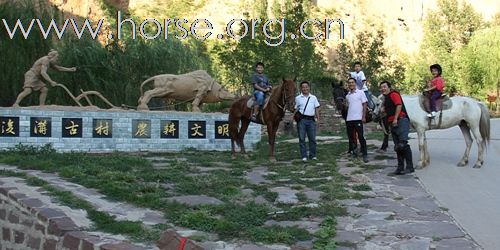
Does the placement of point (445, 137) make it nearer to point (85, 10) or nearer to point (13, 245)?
point (13, 245)

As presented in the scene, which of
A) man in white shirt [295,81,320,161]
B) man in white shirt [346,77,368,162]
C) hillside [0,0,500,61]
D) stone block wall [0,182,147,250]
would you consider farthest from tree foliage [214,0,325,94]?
hillside [0,0,500,61]

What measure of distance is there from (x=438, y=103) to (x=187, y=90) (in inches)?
273

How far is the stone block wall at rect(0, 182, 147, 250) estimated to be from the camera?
536 cm

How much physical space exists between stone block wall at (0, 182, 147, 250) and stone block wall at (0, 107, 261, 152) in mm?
5386

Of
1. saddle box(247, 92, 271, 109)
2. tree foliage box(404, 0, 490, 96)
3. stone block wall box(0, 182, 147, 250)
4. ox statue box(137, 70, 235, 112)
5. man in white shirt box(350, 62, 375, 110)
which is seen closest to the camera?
stone block wall box(0, 182, 147, 250)

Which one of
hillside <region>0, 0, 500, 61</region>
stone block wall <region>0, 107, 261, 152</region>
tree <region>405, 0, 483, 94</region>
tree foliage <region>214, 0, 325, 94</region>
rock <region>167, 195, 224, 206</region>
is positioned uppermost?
hillside <region>0, 0, 500, 61</region>

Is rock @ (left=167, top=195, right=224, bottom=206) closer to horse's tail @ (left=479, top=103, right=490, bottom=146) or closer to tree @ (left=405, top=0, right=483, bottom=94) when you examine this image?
horse's tail @ (left=479, top=103, right=490, bottom=146)

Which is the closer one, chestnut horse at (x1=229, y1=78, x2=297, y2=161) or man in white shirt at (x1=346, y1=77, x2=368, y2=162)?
chestnut horse at (x1=229, y1=78, x2=297, y2=161)

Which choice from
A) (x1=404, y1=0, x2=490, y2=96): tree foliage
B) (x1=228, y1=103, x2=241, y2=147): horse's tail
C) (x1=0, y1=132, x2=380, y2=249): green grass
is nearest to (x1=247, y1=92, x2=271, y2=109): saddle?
(x1=228, y1=103, x2=241, y2=147): horse's tail

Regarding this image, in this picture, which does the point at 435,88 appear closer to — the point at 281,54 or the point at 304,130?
the point at 304,130

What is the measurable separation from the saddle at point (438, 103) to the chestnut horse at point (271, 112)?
2469 mm

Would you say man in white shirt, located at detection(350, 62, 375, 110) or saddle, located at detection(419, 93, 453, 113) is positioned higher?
man in white shirt, located at detection(350, 62, 375, 110)

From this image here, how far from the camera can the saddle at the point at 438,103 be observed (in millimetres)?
9961

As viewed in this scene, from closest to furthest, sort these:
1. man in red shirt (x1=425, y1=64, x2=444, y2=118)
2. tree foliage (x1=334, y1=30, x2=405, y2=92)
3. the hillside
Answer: man in red shirt (x1=425, y1=64, x2=444, y2=118), tree foliage (x1=334, y1=30, x2=405, y2=92), the hillside
